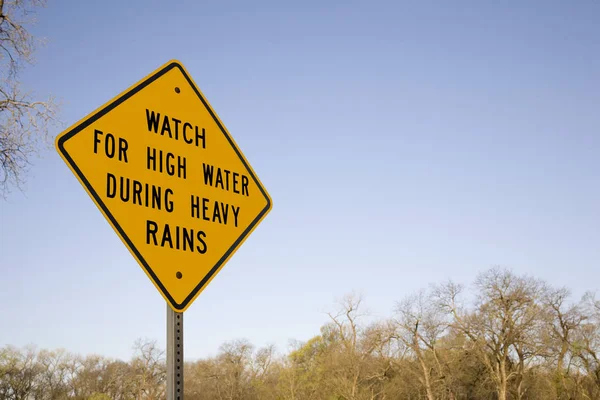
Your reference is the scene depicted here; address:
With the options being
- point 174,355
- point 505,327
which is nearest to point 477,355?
point 505,327

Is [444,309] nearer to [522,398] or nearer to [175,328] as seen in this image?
[522,398]

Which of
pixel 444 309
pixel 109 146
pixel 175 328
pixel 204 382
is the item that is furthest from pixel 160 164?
pixel 204 382

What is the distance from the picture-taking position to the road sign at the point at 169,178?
2695 millimetres

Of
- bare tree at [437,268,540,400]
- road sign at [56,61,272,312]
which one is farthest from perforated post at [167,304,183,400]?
bare tree at [437,268,540,400]

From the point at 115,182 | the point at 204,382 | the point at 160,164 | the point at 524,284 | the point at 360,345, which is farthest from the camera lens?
the point at 204,382

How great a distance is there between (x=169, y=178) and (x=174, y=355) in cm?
90

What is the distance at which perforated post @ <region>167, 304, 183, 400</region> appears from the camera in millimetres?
2661

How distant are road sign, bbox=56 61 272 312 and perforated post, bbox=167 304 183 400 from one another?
0.06 m

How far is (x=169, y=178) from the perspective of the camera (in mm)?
2969

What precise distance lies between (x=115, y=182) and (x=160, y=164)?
306 millimetres

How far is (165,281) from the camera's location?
2.79 metres

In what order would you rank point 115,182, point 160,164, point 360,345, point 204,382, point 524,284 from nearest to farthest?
point 115,182 < point 160,164 < point 524,284 < point 360,345 < point 204,382

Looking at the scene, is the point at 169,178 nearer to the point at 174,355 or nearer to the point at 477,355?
the point at 174,355

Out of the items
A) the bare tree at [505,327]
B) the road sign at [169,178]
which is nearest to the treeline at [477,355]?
the bare tree at [505,327]
